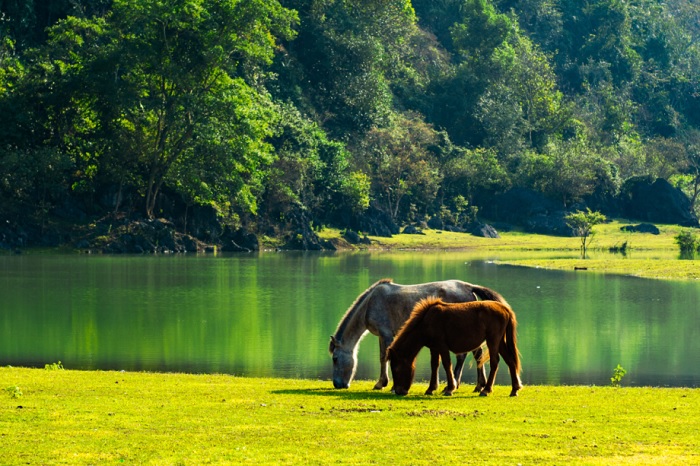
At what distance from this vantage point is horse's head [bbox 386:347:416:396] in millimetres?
18703

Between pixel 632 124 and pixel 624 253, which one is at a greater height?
pixel 632 124

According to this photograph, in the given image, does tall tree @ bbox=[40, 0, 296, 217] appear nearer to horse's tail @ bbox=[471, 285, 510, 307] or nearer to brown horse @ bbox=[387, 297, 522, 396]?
horse's tail @ bbox=[471, 285, 510, 307]

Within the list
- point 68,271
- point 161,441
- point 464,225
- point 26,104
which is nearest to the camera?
point 161,441

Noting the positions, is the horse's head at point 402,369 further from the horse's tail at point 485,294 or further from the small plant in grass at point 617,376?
the small plant in grass at point 617,376

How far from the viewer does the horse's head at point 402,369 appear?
1870 cm

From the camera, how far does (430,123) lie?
13550cm

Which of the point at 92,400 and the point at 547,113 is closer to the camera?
the point at 92,400

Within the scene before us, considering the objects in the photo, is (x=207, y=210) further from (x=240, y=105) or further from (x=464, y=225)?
(x=464, y=225)

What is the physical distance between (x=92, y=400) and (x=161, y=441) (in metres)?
3.92

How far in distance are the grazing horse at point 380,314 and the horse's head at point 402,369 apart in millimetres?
1716

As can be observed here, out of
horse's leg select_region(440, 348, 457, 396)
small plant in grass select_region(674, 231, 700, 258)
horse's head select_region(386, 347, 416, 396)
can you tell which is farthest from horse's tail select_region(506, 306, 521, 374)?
small plant in grass select_region(674, 231, 700, 258)

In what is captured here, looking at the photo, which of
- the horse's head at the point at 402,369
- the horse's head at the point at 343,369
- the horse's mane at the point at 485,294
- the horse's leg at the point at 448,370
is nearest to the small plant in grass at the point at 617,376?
the horse's mane at the point at 485,294

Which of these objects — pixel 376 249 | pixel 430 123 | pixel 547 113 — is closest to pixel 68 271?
pixel 376 249

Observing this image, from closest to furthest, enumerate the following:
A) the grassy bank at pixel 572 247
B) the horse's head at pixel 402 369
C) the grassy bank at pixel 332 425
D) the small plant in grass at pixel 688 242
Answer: the grassy bank at pixel 332 425
the horse's head at pixel 402 369
the grassy bank at pixel 572 247
the small plant in grass at pixel 688 242
